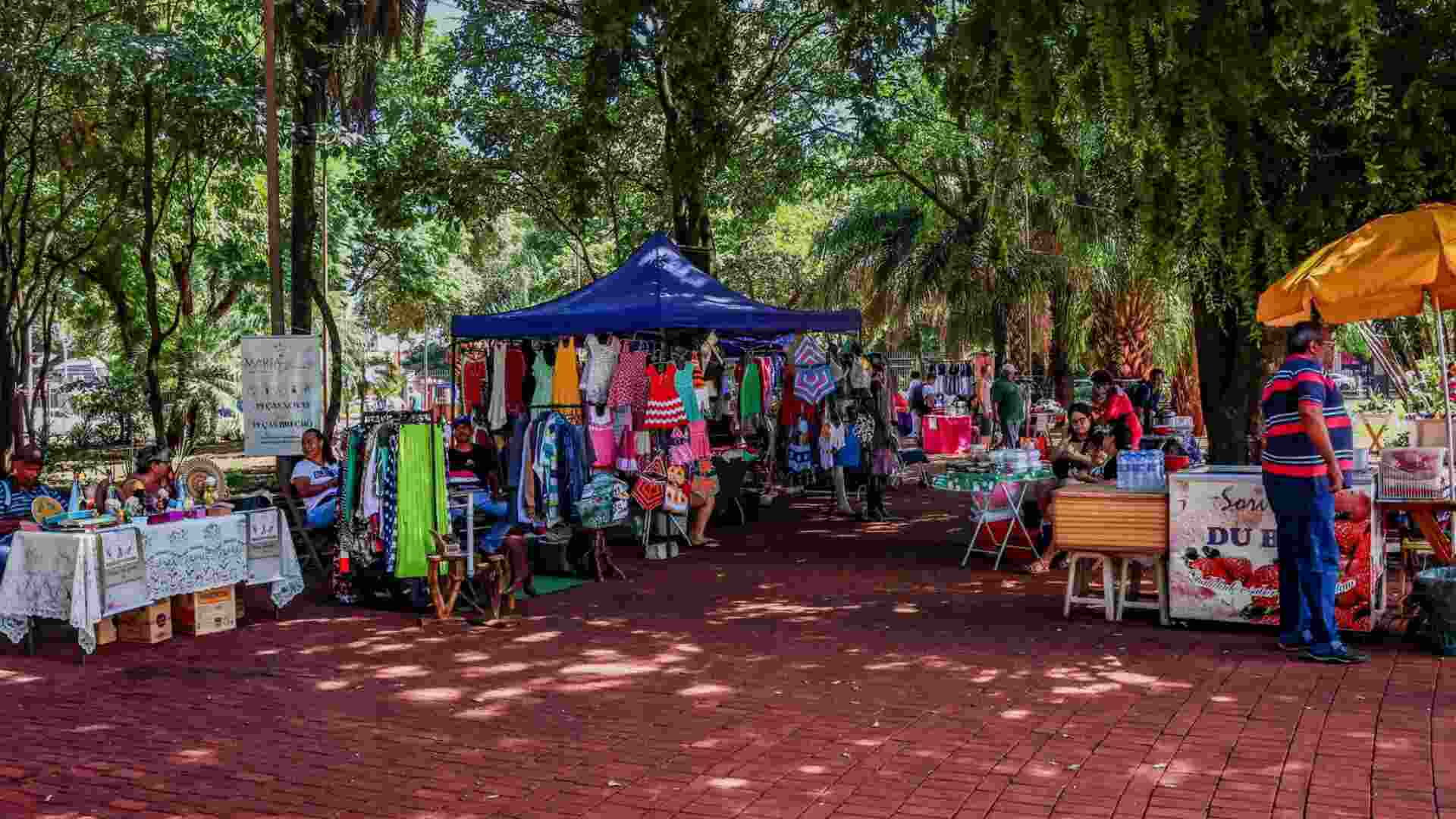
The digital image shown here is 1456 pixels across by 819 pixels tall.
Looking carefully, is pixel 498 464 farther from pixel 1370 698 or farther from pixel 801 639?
pixel 1370 698

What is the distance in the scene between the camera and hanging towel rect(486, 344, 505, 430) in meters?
13.8

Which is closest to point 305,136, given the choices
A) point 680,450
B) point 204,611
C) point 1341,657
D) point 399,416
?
point 680,450

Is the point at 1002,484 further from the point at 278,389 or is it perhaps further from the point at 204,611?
the point at 278,389

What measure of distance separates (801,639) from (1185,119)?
388cm

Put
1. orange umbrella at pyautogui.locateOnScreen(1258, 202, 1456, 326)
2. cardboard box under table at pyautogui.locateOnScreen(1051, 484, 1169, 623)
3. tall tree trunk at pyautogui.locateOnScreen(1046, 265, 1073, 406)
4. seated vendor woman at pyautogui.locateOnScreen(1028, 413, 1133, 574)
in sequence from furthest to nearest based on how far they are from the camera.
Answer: tall tree trunk at pyautogui.locateOnScreen(1046, 265, 1073, 406) < seated vendor woman at pyautogui.locateOnScreen(1028, 413, 1133, 574) < cardboard box under table at pyautogui.locateOnScreen(1051, 484, 1169, 623) < orange umbrella at pyautogui.locateOnScreen(1258, 202, 1456, 326)

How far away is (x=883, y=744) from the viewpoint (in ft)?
19.7


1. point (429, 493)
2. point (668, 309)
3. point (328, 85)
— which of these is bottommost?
point (429, 493)

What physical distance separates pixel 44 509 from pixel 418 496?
7.85ft

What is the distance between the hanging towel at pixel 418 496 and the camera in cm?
962

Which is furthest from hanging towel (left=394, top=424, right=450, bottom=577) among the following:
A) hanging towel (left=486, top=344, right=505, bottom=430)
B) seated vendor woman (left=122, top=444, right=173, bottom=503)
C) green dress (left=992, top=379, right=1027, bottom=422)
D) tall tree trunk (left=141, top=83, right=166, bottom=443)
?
green dress (left=992, top=379, right=1027, bottom=422)

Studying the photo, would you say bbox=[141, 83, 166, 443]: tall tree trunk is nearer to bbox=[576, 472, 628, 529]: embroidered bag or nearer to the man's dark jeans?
bbox=[576, 472, 628, 529]: embroidered bag

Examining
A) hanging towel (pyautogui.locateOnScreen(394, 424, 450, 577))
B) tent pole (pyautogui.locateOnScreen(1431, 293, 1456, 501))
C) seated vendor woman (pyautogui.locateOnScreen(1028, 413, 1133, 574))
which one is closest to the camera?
tent pole (pyautogui.locateOnScreen(1431, 293, 1456, 501))

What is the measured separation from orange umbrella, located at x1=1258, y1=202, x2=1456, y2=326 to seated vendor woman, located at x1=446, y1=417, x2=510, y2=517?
20.4 ft

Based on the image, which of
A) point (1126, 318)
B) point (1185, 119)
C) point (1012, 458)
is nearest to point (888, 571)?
point (1012, 458)
